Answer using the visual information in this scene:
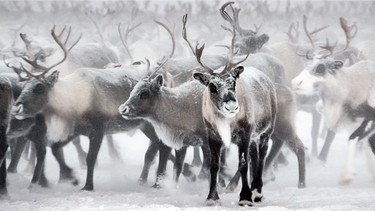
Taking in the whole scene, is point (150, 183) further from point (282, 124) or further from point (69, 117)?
point (282, 124)

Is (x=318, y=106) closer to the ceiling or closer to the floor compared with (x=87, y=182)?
closer to the ceiling

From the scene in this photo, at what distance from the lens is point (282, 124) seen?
211 inches

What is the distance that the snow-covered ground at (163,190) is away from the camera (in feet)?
14.2

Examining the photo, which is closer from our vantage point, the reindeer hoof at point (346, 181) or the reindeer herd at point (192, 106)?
the reindeer herd at point (192, 106)

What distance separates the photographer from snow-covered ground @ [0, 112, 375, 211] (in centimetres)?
434

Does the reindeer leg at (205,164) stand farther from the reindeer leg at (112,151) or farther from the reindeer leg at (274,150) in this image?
the reindeer leg at (112,151)

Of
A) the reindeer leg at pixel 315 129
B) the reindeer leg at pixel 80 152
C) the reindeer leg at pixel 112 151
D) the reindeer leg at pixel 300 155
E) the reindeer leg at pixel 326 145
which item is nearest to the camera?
the reindeer leg at pixel 300 155

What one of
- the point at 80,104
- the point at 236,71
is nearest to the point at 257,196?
the point at 236,71

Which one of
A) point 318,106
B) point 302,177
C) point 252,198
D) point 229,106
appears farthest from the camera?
point 318,106

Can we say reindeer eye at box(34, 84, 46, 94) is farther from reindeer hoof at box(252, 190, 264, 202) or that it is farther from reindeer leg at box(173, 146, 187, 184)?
reindeer hoof at box(252, 190, 264, 202)

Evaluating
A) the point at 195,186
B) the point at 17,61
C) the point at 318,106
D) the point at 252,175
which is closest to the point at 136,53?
the point at 17,61

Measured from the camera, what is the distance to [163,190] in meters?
5.06

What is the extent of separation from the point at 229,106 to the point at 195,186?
1.47 meters

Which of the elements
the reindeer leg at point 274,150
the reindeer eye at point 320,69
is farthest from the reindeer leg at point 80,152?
the reindeer eye at point 320,69
